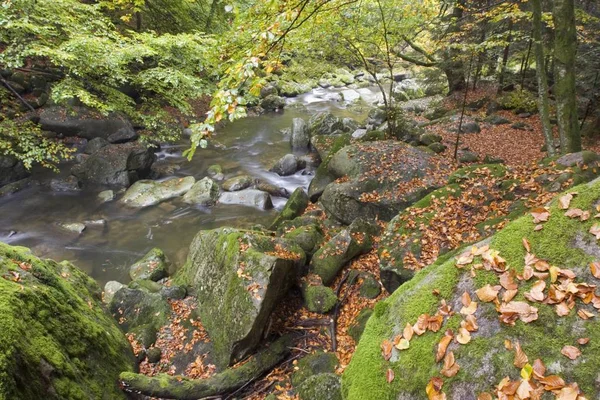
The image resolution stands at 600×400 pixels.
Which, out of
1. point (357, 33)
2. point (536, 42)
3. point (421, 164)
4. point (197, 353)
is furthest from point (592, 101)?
point (197, 353)

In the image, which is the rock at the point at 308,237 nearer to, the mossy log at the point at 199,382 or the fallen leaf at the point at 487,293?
the mossy log at the point at 199,382

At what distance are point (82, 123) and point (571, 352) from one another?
18.8 m

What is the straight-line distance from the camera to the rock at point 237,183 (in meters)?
14.4

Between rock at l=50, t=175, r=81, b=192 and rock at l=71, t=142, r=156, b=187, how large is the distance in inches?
10.7

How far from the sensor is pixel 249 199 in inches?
531

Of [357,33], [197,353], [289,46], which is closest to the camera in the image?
[197,353]

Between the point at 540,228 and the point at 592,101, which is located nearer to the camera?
the point at 540,228

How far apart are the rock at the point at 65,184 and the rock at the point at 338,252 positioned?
11.3m

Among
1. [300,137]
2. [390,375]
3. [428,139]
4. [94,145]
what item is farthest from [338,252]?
[94,145]

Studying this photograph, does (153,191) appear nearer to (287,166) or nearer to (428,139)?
(287,166)

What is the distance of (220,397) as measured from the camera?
17.2ft

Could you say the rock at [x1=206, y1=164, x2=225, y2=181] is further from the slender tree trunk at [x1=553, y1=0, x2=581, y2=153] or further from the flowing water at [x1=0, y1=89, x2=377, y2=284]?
the slender tree trunk at [x1=553, y1=0, x2=581, y2=153]

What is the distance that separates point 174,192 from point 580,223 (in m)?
13.5

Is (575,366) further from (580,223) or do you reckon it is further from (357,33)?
(357,33)
